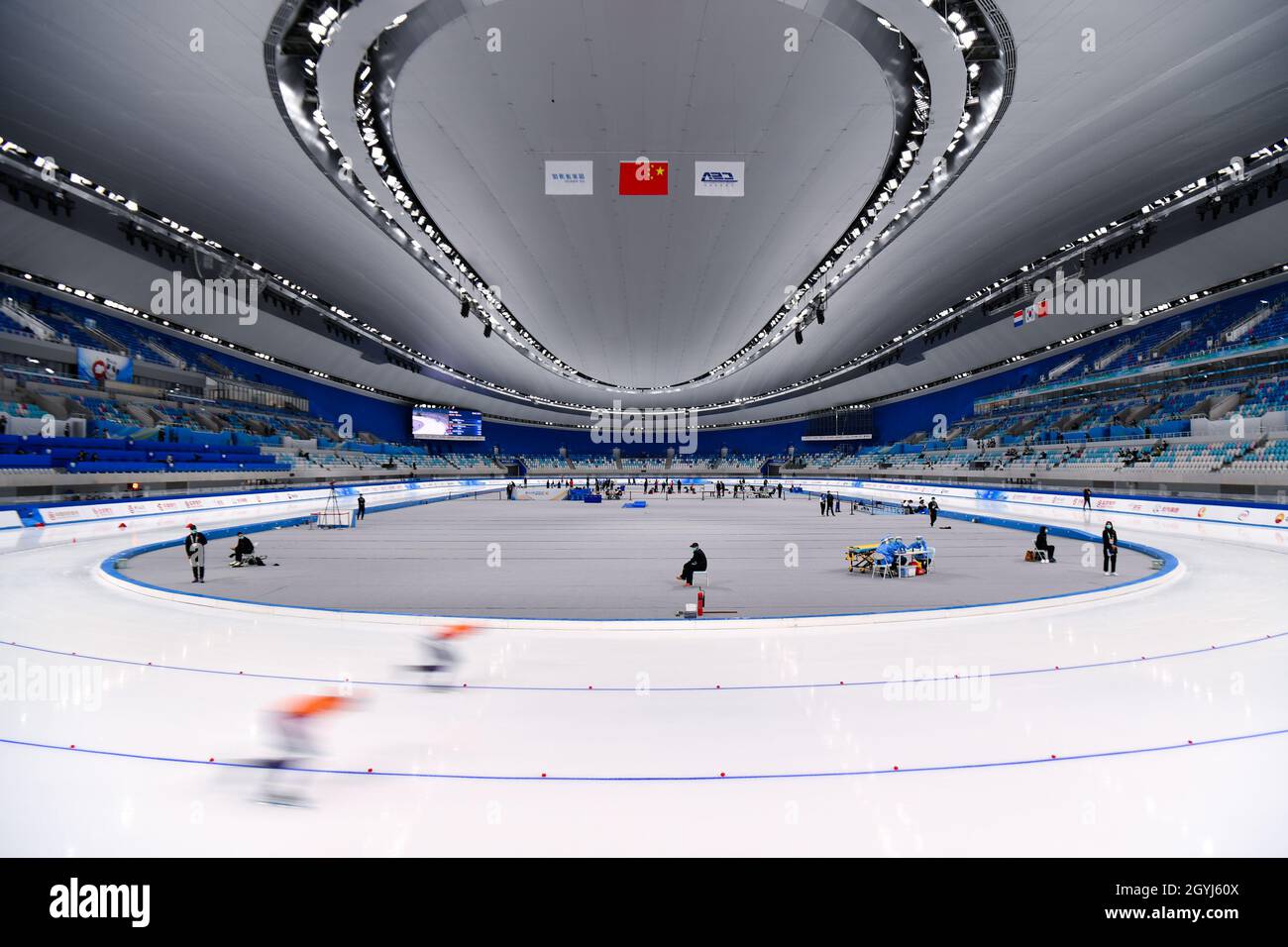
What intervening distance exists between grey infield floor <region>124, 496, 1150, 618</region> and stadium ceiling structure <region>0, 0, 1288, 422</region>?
9.35m

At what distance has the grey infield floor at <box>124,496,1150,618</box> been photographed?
7.90 meters

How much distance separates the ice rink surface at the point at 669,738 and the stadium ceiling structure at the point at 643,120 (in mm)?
10030

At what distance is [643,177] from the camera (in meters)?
15.3

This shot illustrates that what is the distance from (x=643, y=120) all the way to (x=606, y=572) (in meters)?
9.70

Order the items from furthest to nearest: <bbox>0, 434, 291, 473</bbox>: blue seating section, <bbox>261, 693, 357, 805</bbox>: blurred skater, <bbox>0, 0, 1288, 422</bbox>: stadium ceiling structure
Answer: <bbox>0, 434, 291, 473</bbox>: blue seating section → <bbox>0, 0, 1288, 422</bbox>: stadium ceiling structure → <bbox>261, 693, 357, 805</bbox>: blurred skater

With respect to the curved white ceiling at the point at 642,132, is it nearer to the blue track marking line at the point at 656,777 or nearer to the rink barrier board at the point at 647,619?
the rink barrier board at the point at 647,619

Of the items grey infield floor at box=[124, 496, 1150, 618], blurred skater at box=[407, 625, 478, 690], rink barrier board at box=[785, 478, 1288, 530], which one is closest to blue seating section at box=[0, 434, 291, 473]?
grey infield floor at box=[124, 496, 1150, 618]

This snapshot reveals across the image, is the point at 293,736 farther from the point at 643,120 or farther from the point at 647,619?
the point at 643,120

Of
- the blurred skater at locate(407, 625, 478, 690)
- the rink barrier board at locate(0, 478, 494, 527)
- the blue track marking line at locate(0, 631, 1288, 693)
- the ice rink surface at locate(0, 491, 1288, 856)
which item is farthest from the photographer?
the rink barrier board at locate(0, 478, 494, 527)

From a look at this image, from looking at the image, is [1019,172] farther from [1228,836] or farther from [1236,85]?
[1228,836]

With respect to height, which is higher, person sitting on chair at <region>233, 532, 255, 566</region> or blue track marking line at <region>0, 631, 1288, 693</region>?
person sitting on chair at <region>233, 532, 255, 566</region>

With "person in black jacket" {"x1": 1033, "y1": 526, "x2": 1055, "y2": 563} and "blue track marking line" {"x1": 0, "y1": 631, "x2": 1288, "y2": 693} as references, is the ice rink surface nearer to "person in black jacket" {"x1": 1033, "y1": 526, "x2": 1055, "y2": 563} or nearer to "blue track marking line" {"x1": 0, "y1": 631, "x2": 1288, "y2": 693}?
"blue track marking line" {"x1": 0, "y1": 631, "x2": 1288, "y2": 693}

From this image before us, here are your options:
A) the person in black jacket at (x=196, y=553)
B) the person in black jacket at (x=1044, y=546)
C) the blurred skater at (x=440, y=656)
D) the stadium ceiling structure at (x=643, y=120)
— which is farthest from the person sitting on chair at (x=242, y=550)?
the person in black jacket at (x=1044, y=546)

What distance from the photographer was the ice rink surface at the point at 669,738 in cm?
281
